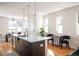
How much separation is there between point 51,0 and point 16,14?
0.88m

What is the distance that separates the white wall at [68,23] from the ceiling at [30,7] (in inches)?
5.2

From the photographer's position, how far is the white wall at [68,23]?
7.41 ft

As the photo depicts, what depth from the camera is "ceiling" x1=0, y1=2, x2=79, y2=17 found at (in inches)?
79.7

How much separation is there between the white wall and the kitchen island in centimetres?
38

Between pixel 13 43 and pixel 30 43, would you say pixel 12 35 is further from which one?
pixel 30 43

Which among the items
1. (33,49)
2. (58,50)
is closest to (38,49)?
(33,49)

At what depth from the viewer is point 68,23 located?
236 centimetres

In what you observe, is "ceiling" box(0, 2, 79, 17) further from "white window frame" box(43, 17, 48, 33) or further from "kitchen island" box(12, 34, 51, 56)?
"kitchen island" box(12, 34, 51, 56)

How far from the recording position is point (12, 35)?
2.29 meters

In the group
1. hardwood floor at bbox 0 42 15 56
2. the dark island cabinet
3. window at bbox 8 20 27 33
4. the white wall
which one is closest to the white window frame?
the white wall

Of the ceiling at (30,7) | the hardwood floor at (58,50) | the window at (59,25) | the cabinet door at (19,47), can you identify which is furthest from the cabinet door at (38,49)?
the ceiling at (30,7)

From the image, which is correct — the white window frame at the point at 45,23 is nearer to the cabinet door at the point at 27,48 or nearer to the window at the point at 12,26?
the cabinet door at the point at 27,48

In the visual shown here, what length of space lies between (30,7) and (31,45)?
84 centimetres

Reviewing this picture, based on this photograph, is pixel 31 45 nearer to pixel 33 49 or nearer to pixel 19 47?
pixel 33 49
